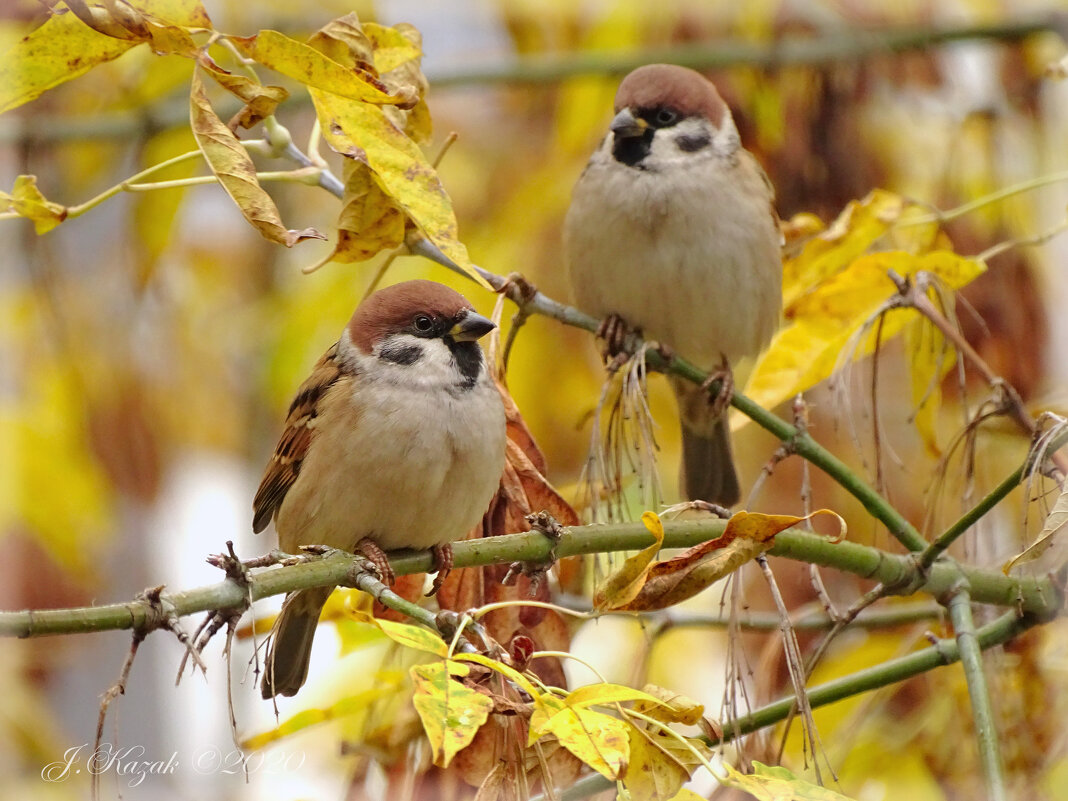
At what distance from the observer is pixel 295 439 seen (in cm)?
230

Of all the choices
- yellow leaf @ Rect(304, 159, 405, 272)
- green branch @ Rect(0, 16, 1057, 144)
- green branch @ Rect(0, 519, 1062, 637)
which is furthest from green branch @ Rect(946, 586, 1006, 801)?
green branch @ Rect(0, 16, 1057, 144)

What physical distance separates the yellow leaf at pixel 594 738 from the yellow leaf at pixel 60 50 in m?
0.79

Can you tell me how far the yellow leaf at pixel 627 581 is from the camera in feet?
4.02

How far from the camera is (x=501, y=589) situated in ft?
5.77

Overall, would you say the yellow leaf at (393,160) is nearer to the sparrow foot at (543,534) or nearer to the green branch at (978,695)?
the sparrow foot at (543,534)

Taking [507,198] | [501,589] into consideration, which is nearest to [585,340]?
[507,198]

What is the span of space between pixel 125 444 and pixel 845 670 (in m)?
1.94

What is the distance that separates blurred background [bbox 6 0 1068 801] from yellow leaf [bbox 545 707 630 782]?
0.96 meters

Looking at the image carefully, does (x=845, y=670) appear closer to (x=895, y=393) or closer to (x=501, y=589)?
(x=501, y=589)

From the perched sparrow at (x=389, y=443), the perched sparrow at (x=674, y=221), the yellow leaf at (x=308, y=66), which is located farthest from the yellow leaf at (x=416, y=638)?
the perched sparrow at (x=674, y=221)

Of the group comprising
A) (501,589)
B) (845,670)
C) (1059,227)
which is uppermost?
(1059,227)

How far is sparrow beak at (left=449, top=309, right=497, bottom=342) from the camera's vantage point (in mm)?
2121

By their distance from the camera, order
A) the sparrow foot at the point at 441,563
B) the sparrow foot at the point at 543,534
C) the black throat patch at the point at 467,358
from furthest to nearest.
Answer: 1. the black throat patch at the point at 467,358
2. the sparrow foot at the point at 441,563
3. the sparrow foot at the point at 543,534

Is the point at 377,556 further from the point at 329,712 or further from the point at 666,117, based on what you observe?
the point at 666,117
